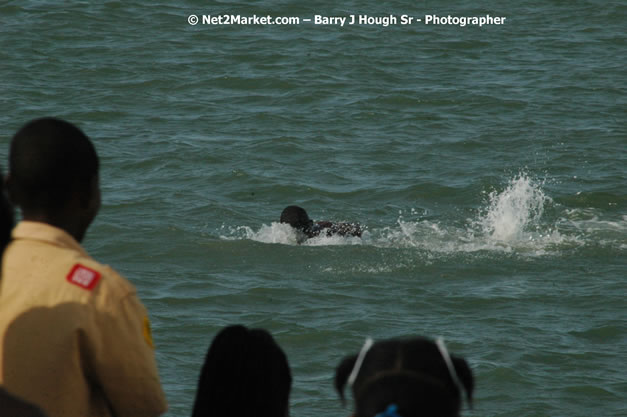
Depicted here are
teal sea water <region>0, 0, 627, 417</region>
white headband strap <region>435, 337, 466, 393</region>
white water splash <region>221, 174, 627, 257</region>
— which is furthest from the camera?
white water splash <region>221, 174, 627, 257</region>

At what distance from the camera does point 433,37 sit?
28.8m

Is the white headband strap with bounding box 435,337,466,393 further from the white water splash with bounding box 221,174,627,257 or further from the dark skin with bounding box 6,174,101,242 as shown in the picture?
the white water splash with bounding box 221,174,627,257

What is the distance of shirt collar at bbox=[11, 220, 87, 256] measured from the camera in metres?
3.44

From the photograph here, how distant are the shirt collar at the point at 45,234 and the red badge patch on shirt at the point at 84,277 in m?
0.13

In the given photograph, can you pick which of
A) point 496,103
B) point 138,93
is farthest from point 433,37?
point 138,93

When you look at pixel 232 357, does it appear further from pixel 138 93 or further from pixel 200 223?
pixel 138 93

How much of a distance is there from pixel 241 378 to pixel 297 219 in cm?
1130

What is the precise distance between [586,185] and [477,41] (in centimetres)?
1075

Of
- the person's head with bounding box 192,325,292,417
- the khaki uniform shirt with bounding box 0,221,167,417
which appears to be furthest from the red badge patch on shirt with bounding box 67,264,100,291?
the person's head with bounding box 192,325,292,417

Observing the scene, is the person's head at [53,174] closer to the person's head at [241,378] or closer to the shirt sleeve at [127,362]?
the shirt sleeve at [127,362]

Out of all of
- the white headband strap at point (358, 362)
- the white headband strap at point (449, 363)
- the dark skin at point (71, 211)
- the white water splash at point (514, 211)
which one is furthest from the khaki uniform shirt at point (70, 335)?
the white water splash at point (514, 211)

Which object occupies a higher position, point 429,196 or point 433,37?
point 433,37

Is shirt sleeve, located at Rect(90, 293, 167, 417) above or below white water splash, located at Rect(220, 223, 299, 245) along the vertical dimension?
above

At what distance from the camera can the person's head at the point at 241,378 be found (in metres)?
3.36
